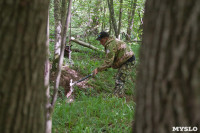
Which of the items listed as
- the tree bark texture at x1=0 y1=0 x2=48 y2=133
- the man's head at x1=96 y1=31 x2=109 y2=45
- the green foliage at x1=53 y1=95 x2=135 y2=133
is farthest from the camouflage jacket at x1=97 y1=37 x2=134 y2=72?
the tree bark texture at x1=0 y1=0 x2=48 y2=133

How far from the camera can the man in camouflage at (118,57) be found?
5.21 meters

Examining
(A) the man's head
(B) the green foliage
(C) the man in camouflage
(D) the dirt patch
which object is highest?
(A) the man's head

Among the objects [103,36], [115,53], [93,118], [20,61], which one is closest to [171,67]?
[20,61]

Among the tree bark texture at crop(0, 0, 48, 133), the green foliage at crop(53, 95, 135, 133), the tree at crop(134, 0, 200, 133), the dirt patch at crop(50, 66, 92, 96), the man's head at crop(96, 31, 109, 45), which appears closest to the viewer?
the tree at crop(134, 0, 200, 133)

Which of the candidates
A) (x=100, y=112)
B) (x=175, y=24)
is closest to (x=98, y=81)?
(x=100, y=112)

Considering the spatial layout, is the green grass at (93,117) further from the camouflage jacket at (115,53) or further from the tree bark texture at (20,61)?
the tree bark texture at (20,61)

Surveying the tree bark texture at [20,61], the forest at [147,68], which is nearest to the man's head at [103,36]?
the forest at [147,68]

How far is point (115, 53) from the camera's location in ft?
17.9

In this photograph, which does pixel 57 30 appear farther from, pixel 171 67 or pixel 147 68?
pixel 171 67

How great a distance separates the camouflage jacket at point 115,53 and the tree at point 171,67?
418cm

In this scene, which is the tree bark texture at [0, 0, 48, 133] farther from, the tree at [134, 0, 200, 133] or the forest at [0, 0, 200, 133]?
the tree at [134, 0, 200, 133]

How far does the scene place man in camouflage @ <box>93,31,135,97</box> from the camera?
205 inches

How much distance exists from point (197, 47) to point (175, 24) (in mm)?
142

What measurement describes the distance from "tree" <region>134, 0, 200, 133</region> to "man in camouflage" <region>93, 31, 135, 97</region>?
4192 millimetres
